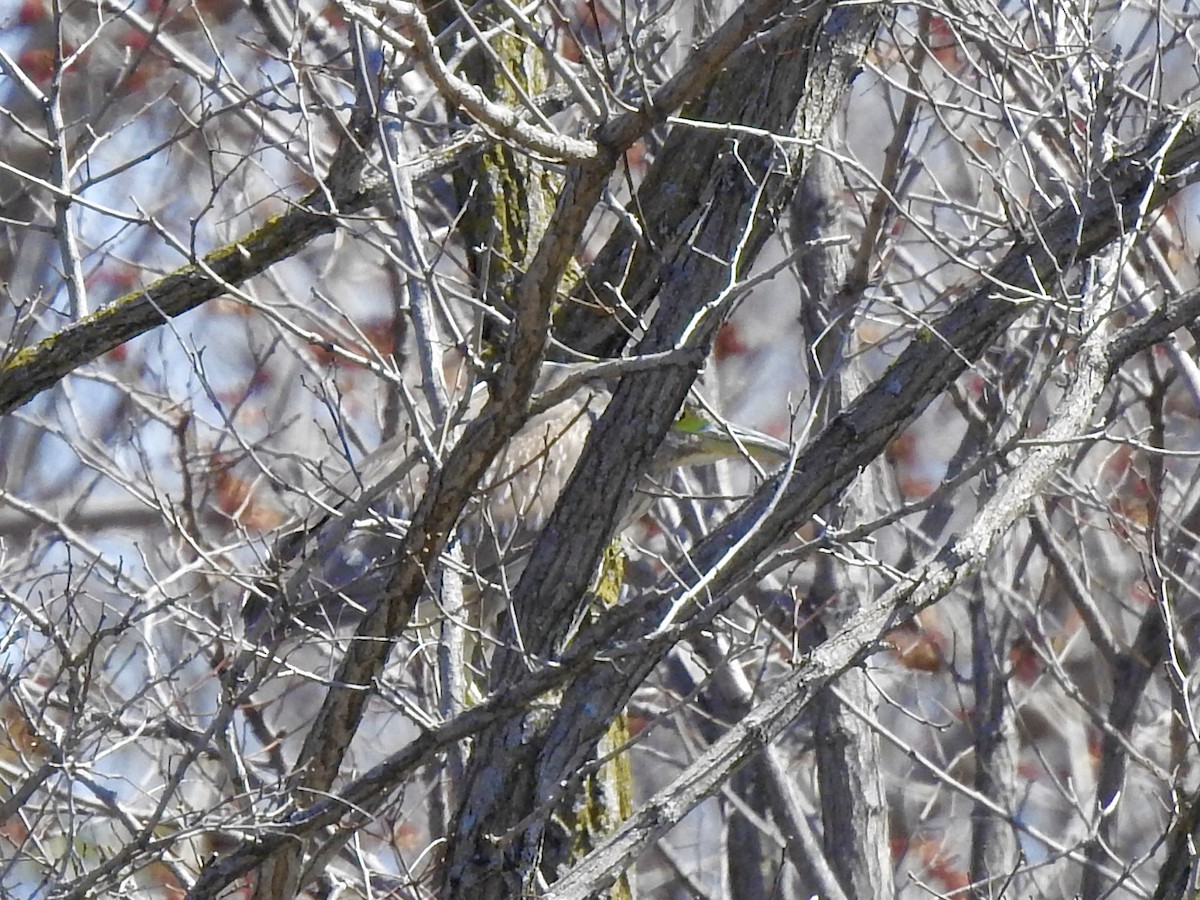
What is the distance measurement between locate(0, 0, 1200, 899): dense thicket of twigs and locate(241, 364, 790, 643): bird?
9cm

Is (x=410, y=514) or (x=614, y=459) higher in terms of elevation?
(x=410, y=514)

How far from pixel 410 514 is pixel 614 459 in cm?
67

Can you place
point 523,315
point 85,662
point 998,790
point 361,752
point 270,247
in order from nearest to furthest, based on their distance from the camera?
point 523,315, point 85,662, point 270,247, point 998,790, point 361,752

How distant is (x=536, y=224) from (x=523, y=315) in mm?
2552

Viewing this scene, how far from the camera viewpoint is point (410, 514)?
4848 mm

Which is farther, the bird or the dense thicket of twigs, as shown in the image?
the bird

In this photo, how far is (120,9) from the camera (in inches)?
230

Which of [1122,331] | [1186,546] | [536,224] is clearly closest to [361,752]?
[536,224]

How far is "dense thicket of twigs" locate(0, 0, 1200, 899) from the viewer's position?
3840mm

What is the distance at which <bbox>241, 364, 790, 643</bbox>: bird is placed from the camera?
13.5ft

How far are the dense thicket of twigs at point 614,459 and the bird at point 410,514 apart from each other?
0.09 meters

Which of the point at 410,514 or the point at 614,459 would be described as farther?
the point at 410,514

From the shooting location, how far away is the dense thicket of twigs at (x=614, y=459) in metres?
3.84

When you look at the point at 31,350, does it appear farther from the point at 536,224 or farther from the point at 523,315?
the point at 523,315
